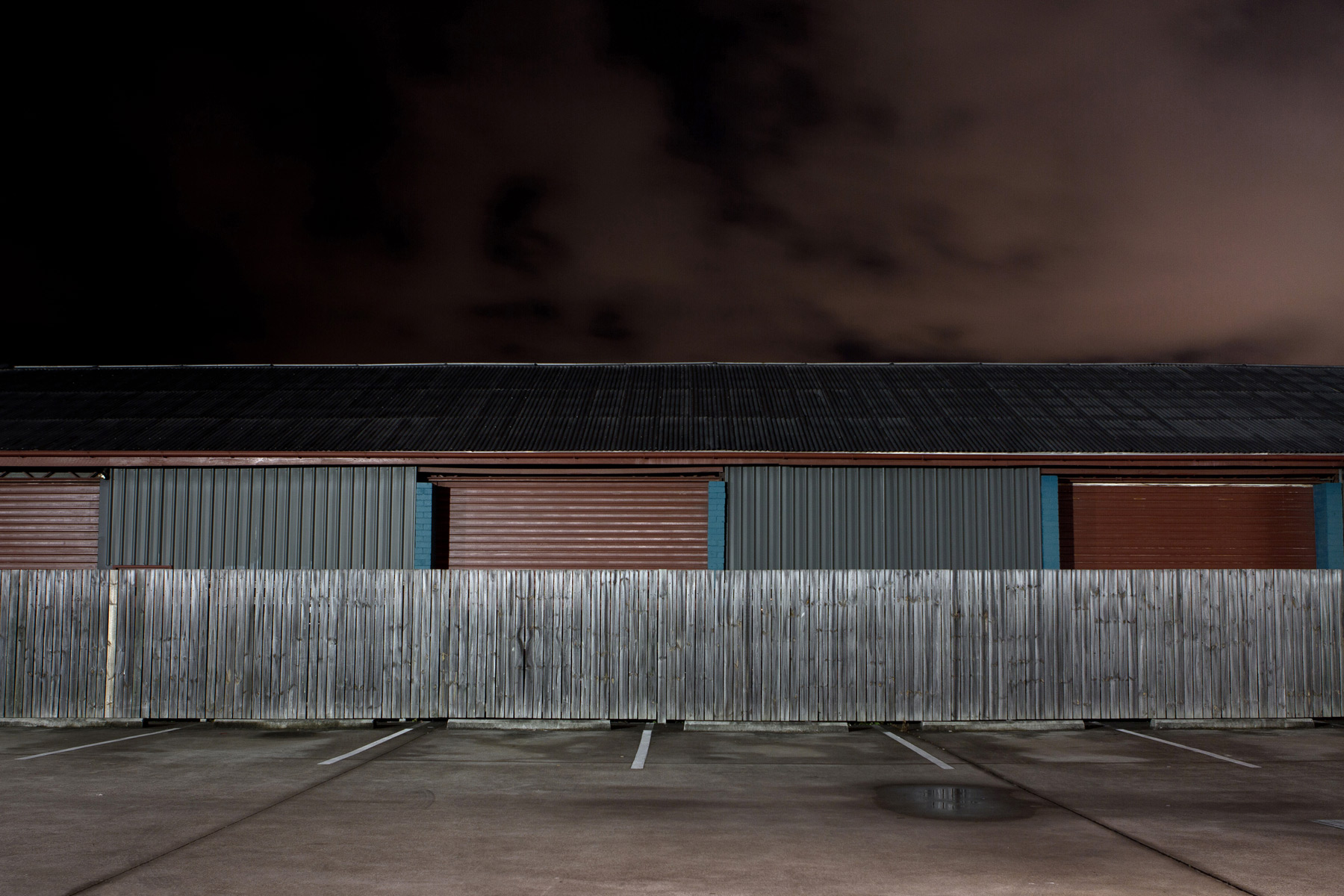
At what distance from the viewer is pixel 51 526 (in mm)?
17844

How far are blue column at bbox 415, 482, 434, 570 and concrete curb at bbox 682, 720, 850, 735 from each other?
19.8 ft

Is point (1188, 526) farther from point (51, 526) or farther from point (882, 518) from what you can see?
point (51, 526)

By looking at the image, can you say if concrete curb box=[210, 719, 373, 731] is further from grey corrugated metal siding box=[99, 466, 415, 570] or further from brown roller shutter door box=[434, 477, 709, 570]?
brown roller shutter door box=[434, 477, 709, 570]

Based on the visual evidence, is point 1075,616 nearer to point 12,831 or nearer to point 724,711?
point 724,711

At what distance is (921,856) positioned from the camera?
6.91 metres

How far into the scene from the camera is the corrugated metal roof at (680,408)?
56.8ft

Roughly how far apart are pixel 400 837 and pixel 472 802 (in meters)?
1.26

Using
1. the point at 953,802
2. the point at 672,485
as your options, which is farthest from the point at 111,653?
the point at 953,802

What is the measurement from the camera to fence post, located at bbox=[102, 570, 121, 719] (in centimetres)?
1325

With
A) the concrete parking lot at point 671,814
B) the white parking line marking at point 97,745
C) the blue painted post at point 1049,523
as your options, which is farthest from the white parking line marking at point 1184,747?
the white parking line marking at point 97,745

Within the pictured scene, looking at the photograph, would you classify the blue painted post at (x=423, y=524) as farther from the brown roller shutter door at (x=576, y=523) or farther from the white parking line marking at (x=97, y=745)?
the white parking line marking at (x=97, y=745)

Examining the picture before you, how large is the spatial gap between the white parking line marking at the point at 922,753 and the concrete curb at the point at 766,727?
70 centimetres

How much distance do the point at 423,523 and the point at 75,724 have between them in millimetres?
5776

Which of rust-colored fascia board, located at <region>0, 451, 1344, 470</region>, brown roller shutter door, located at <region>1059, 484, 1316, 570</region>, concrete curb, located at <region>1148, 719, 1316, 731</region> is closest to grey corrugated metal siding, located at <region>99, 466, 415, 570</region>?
rust-colored fascia board, located at <region>0, 451, 1344, 470</region>
